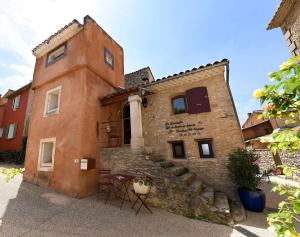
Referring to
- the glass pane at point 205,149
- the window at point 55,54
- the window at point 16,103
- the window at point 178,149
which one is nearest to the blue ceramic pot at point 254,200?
the glass pane at point 205,149

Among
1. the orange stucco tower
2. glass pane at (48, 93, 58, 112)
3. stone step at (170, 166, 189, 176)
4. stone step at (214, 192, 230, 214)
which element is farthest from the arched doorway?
stone step at (214, 192, 230, 214)

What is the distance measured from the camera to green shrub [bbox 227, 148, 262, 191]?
217 inches

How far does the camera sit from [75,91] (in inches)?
295

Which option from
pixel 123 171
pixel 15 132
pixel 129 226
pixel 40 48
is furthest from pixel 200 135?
pixel 15 132

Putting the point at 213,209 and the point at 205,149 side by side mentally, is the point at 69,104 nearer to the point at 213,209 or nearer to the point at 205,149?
the point at 205,149

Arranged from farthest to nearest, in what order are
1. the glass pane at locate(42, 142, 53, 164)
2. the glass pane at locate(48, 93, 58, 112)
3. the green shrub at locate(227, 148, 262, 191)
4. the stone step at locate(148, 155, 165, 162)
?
the glass pane at locate(48, 93, 58, 112), the glass pane at locate(42, 142, 53, 164), the stone step at locate(148, 155, 165, 162), the green shrub at locate(227, 148, 262, 191)

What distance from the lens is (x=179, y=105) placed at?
8.16m

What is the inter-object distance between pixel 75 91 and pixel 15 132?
39.8ft

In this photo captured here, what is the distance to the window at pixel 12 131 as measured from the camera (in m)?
Result: 14.8

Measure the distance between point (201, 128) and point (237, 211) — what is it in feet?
11.2

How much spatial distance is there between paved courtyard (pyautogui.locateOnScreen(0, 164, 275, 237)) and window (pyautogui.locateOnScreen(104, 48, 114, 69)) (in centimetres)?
770

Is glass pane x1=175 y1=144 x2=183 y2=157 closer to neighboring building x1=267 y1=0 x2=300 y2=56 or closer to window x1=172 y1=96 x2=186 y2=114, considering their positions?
window x1=172 y1=96 x2=186 y2=114

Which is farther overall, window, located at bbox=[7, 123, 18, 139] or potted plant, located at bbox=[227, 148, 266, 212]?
window, located at bbox=[7, 123, 18, 139]

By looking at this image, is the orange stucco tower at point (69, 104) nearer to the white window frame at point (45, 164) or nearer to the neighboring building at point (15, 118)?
the white window frame at point (45, 164)
